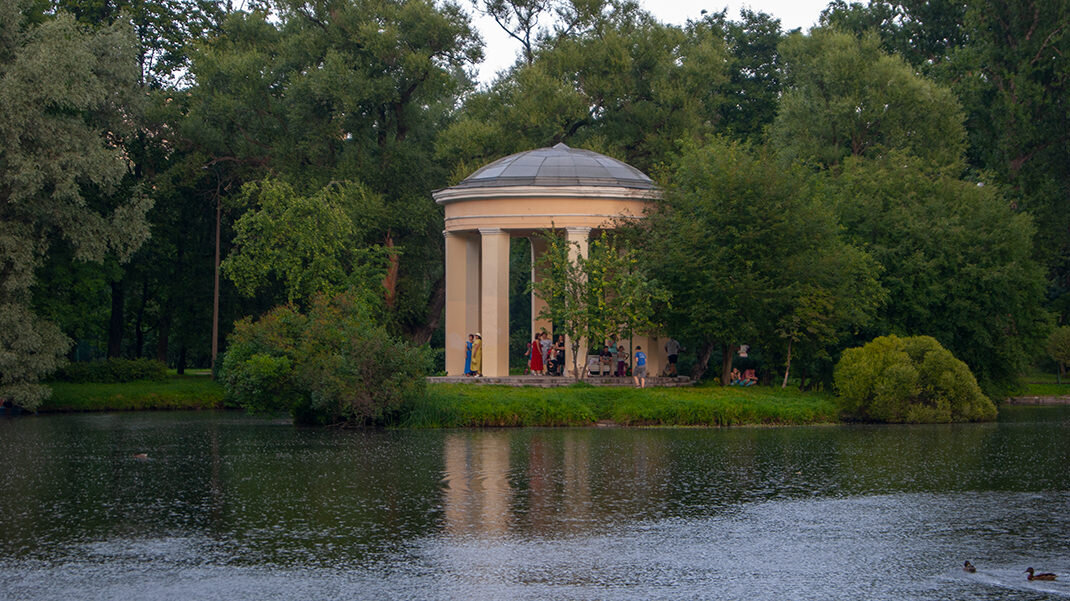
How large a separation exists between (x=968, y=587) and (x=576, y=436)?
58.7 ft

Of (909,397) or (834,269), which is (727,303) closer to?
(834,269)

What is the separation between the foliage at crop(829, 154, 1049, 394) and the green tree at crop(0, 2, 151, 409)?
2528cm

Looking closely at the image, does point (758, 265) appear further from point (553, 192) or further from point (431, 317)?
point (431, 317)

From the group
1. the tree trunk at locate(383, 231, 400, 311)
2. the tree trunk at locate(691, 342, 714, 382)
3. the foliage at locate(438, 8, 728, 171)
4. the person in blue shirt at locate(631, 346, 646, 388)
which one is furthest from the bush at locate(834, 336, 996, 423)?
the tree trunk at locate(383, 231, 400, 311)

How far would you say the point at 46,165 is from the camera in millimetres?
41438

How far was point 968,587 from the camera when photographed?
512 inches

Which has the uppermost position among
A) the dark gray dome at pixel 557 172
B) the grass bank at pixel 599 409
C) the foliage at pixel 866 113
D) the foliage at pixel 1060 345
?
the foliage at pixel 866 113

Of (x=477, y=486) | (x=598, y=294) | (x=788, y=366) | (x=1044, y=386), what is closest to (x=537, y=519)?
(x=477, y=486)

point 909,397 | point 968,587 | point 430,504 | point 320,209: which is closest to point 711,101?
point 320,209

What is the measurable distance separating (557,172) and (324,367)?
526 inches

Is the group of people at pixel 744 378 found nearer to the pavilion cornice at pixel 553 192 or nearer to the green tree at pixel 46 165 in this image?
the pavilion cornice at pixel 553 192

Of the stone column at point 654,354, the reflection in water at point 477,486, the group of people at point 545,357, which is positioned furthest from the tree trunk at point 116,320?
the reflection in water at point 477,486

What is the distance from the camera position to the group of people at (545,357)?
4294 centimetres

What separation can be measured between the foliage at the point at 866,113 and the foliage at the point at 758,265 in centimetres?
1425
